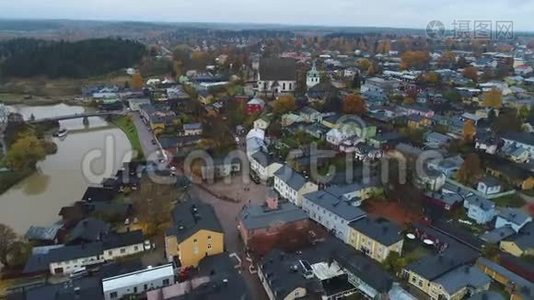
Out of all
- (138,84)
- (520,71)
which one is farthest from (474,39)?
(138,84)

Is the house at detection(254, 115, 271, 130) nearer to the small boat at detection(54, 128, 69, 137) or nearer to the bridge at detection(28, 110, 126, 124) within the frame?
the bridge at detection(28, 110, 126, 124)

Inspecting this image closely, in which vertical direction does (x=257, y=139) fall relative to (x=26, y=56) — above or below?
below

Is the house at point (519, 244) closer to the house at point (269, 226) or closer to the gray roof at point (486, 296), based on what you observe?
the gray roof at point (486, 296)

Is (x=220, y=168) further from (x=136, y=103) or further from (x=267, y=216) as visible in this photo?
(x=136, y=103)

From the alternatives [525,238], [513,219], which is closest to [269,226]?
[525,238]

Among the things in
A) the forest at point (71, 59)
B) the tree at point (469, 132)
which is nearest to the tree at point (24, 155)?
the tree at point (469, 132)

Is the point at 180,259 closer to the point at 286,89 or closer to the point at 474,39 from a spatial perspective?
the point at 286,89

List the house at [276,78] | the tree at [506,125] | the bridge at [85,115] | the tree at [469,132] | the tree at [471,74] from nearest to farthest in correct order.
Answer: the tree at [469,132] < the tree at [506,125] < the bridge at [85,115] < the house at [276,78] < the tree at [471,74]
